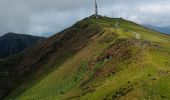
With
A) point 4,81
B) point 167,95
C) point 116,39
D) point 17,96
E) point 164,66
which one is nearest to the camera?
point 167,95

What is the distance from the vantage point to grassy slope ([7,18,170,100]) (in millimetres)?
83562

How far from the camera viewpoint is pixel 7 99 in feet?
515

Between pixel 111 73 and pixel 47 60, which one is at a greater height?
pixel 111 73

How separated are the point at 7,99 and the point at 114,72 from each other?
60.9 metres

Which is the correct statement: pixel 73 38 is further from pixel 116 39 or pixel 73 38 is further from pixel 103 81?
pixel 103 81

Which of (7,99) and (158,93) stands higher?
(158,93)

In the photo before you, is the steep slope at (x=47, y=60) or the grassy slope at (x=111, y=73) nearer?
the grassy slope at (x=111, y=73)

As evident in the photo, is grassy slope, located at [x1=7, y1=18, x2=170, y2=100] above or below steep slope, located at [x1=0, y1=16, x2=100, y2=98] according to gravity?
above

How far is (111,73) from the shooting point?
4309 inches

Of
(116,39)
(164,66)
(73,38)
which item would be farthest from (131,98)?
(73,38)

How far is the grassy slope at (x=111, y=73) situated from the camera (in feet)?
274

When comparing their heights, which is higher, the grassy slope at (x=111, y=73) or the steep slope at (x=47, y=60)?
the grassy slope at (x=111, y=73)

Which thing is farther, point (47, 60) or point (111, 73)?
point (47, 60)

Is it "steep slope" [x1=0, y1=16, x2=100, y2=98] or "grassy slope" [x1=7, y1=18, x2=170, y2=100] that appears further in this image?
"steep slope" [x1=0, y1=16, x2=100, y2=98]
